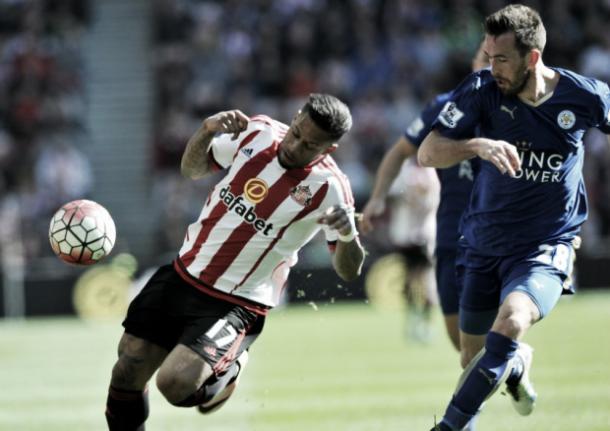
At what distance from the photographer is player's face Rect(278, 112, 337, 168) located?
21.1ft

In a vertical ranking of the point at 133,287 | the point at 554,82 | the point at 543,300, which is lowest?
the point at 133,287

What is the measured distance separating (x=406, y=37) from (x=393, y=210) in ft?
14.2

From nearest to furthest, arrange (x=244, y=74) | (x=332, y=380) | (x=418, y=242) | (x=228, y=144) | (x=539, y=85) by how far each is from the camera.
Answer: (x=539, y=85) < (x=228, y=144) < (x=332, y=380) < (x=418, y=242) < (x=244, y=74)

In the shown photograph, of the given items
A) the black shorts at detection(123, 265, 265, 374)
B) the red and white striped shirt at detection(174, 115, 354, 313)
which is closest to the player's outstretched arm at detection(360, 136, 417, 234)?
the red and white striped shirt at detection(174, 115, 354, 313)

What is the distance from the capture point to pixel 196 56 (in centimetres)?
2355

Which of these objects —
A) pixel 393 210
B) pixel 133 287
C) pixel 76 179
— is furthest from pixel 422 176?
pixel 76 179

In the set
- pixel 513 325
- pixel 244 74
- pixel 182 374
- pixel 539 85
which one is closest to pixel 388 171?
pixel 539 85

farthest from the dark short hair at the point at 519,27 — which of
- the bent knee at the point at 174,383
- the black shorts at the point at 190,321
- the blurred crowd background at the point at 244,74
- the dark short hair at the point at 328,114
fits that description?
the blurred crowd background at the point at 244,74

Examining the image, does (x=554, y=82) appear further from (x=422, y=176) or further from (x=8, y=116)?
(x=8, y=116)

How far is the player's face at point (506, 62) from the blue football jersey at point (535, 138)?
0.51 feet

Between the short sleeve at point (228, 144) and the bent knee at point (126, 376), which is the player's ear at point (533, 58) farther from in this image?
the bent knee at point (126, 376)

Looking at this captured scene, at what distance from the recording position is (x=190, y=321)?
6656 millimetres

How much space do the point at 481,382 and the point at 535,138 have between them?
4.72 ft

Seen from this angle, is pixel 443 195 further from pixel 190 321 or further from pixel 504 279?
pixel 190 321
